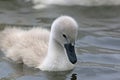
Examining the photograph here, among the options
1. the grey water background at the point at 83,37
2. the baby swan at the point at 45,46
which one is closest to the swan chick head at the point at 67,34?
the baby swan at the point at 45,46

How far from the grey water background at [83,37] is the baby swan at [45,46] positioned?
0.09 meters

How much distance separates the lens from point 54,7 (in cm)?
870

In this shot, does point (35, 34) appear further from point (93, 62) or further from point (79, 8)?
point (79, 8)

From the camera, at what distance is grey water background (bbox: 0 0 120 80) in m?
6.30

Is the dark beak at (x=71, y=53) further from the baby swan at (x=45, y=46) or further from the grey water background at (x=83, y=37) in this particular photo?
the grey water background at (x=83, y=37)

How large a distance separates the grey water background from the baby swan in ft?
0.28

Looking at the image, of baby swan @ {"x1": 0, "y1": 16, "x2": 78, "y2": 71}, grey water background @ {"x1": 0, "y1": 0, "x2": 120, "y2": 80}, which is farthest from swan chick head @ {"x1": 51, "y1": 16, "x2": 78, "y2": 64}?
grey water background @ {"x1": 0, "y1": 0, "x2": 120, "y2": 80}

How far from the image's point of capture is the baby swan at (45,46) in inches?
237

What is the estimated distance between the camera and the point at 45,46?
6.59m

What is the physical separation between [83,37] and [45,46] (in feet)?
3.11

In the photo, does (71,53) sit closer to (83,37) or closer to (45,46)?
(45,46)

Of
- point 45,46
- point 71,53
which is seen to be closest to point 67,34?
point 71,53

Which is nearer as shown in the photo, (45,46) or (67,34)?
(67,34)

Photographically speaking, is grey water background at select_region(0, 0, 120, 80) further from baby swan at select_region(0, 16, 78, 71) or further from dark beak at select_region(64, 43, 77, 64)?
dark beak at select_region(64, 43, 77, 64)
